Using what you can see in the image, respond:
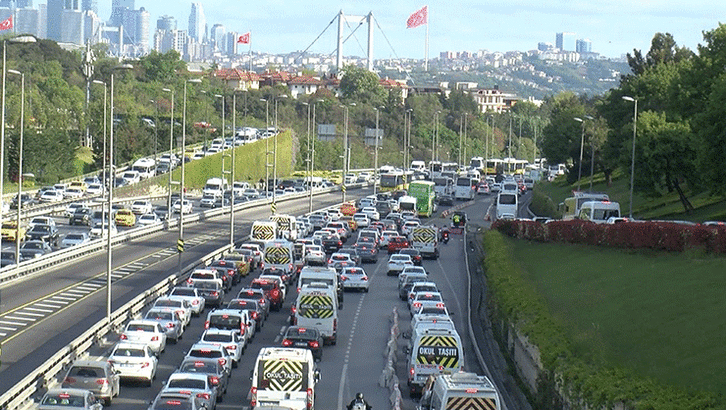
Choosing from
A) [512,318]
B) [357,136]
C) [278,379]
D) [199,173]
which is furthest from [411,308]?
[357,136]

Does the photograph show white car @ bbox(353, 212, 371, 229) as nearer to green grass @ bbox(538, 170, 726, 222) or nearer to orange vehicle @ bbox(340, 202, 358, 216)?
orange vehicle @ bbox(340, 202, 358, 216)

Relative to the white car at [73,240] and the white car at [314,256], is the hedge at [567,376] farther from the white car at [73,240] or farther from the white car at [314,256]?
the white car at [73,240]

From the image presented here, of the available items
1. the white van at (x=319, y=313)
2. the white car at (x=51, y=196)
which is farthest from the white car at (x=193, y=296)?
the white car at (x=51, y=196)

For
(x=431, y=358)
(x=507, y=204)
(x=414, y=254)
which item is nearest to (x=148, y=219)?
(x=414, y=254)

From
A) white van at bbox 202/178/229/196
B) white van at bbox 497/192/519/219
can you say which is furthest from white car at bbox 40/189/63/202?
white van at bbox 497/192/519/219

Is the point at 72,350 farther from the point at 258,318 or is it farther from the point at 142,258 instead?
the point at 142,258

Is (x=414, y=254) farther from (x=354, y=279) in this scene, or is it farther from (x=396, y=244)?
(x=354, y=279)
